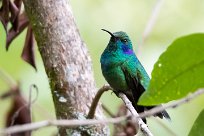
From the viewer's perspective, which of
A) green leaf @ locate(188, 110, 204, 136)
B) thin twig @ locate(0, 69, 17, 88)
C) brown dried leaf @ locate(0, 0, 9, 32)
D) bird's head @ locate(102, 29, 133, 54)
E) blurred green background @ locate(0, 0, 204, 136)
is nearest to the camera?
green leaf @ locate(188, 110, 204, 136)

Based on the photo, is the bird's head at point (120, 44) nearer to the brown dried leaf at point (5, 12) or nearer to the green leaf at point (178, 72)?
the brown dried leaf at point (5, 12)

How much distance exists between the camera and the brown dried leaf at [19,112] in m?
2.89

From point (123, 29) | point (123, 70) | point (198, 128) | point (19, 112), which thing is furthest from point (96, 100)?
point (123, 29)

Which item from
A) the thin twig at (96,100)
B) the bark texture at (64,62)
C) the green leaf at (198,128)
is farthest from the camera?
the bark texture at (64,62)

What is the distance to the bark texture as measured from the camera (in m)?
2.61

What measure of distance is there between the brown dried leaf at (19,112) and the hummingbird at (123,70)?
47 cm

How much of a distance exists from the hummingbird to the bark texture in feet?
1.13

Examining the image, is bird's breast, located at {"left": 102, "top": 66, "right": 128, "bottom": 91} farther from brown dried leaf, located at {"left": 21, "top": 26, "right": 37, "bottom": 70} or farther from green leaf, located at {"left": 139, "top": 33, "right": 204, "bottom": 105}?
green leaf, located at {"left": 139, "top": 33, "right": 204, "bottom": 105}

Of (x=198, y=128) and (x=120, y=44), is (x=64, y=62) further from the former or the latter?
(x=198, y=128)

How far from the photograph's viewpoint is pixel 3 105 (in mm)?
4984

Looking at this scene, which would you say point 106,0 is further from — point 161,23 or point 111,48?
point 111,48

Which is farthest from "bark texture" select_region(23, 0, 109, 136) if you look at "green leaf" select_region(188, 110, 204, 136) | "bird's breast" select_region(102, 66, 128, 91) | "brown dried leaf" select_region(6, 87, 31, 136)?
"green leaf" select_region(188, 110, 204, 136)

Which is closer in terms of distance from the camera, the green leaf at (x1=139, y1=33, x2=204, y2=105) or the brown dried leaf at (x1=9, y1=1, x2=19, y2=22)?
the green leaf at (x1=139, y1=33, x2=204, y2=105)

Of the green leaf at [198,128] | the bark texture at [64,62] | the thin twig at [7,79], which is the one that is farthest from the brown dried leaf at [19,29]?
the green leaf at [198,128]
